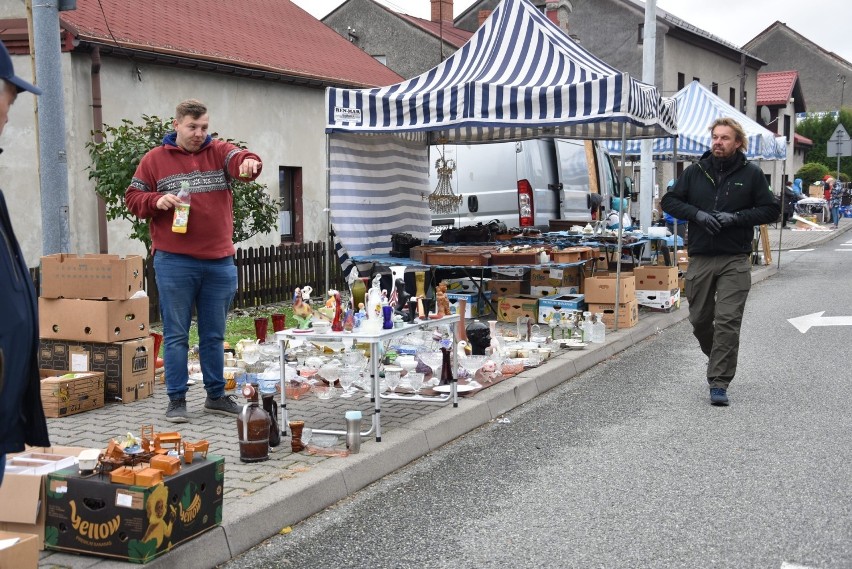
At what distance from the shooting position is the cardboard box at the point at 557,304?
35.0 feet

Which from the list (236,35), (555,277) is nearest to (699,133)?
(555,277)

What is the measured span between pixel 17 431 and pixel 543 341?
281 inches

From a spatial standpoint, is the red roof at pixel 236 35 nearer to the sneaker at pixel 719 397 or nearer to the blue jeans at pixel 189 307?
the blue jeans at pixel 189 307

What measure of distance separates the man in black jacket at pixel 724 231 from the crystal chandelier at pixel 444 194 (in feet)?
20.0

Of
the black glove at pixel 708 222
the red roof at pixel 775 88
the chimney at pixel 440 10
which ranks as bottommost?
the black glove at pixel 708 222

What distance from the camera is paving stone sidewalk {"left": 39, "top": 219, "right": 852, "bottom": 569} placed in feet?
13.8

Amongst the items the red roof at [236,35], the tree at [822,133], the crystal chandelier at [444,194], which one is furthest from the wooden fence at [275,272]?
the tree at [822,133]

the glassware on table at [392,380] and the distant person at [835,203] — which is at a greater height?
the distant person at [835,203]

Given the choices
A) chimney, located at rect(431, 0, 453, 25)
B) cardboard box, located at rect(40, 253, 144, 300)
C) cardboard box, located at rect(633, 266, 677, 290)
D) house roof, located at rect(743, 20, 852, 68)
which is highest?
house roof, located at rect(743, 20, 852, 68)

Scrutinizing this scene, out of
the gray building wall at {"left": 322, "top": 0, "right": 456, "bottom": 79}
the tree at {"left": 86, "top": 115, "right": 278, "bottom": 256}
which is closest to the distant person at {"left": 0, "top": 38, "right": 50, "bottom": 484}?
the tree at {"left": 86, "top": 115, "right": 278, "bottom": 256}

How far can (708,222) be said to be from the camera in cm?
698

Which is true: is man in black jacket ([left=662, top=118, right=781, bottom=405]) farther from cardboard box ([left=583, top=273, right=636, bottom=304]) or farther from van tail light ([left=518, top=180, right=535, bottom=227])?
van tail light ([left=518, top=180, right=535, bottom=227])

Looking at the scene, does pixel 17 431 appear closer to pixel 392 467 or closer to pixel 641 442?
pixel 392 467

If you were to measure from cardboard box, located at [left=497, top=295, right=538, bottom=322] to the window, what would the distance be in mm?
8263
